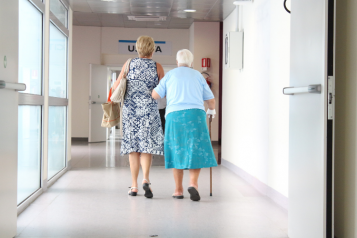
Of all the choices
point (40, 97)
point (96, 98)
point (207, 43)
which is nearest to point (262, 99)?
point (40, 97)

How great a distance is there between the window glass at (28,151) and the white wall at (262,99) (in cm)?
239

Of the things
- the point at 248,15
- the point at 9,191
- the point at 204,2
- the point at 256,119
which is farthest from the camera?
the point at 204,2

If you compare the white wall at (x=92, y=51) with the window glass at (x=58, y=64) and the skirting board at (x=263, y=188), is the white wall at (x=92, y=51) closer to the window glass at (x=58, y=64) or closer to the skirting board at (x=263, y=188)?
the window glass at (x=58, y=64)

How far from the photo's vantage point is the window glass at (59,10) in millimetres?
4684

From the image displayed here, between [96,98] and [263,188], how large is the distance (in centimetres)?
→ 751

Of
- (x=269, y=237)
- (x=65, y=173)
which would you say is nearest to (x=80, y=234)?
(x=269, y=237)

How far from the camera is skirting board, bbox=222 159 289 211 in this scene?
3505 millimetres

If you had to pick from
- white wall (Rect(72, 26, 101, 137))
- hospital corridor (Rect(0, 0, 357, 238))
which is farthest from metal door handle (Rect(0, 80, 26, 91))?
white wall (Rect(72, 26, 101, 137))

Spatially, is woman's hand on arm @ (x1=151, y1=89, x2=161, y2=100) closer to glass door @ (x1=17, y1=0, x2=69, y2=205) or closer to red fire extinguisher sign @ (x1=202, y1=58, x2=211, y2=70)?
glass door @ (x1=17, y1=0, x2=69, y2=205)

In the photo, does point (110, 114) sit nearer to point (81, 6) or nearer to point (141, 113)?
point (141, 113)

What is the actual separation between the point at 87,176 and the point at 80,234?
102 inches

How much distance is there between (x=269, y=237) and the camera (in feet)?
8.61

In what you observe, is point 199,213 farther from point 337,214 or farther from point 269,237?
point 337,214

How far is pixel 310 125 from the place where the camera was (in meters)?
2.27
